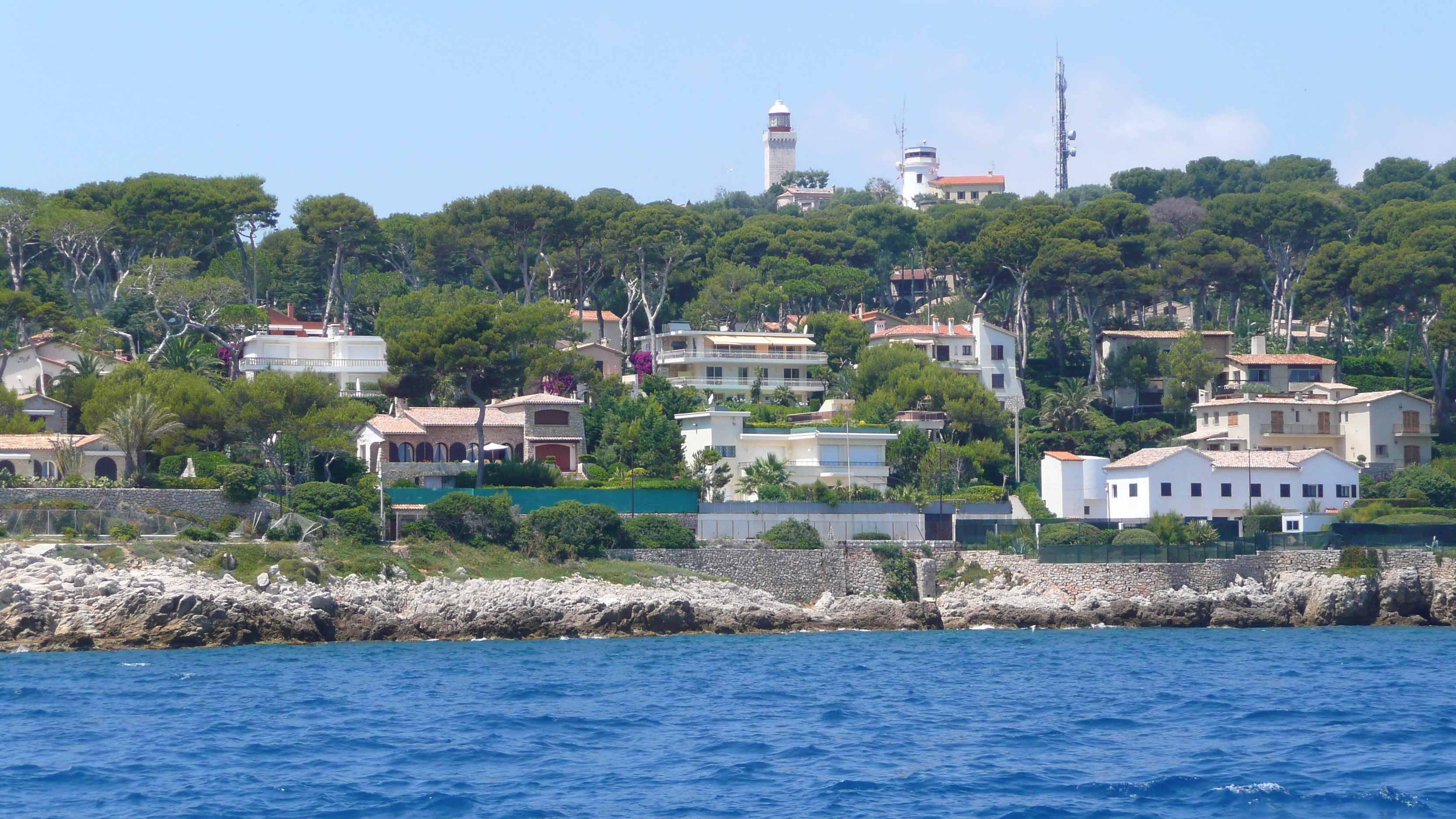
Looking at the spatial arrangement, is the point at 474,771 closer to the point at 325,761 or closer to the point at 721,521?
the point at 325,761

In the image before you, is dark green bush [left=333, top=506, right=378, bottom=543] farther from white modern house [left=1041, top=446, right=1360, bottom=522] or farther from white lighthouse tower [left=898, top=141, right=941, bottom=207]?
white lighthouse tower [left=898, top=141, right=941, bottom=207]

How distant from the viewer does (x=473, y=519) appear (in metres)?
49.6

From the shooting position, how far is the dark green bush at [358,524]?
47.8m

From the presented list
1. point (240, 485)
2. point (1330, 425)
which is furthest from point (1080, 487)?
point (240, 485)

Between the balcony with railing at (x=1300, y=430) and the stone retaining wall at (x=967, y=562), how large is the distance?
19014 mm

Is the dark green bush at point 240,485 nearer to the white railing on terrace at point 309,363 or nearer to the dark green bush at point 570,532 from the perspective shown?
the dark green bush at point 570,532

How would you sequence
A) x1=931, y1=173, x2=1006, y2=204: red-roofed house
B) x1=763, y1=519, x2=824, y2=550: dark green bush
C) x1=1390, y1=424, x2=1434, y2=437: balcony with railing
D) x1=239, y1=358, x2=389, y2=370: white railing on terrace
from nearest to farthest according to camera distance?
x1=763, y1=519, x2=824, y2=550: dark green bush, x1=1390, y1=424, x2=1434, y2=437: balcony with railing, x1=239, y1=358, x2=389, y2=370: white railing on terrace, x1=931, y1=173, x2=1006, y2=204: red-roofed house

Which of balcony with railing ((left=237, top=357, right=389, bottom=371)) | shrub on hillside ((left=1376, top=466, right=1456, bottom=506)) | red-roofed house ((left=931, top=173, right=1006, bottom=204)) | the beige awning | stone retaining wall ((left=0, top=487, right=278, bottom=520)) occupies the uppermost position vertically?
red-roofed house ((left=931, top=173, right=1006, bottom=204))

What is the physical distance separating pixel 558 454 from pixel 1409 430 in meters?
36.7

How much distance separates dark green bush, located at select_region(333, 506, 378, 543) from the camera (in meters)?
47.8

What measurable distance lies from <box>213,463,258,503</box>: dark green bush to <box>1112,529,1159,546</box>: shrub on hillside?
84.4ft

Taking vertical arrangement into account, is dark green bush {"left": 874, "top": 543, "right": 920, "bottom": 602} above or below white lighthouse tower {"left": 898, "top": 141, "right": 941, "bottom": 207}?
below

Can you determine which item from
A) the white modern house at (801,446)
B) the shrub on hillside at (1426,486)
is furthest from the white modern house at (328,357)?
the shrub on hillside at (1426,486)

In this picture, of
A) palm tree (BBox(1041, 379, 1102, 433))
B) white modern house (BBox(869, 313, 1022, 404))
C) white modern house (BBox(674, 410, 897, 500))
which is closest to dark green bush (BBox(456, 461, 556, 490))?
white modern house (BBox(674, 410, 897, 500))
